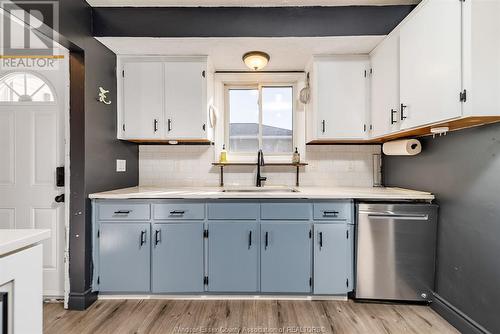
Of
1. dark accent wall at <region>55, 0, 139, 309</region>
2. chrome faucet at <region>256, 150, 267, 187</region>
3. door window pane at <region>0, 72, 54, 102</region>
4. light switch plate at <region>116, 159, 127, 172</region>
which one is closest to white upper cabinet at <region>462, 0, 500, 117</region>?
chrome faucet at <region>256, 150, 267, 187</region>

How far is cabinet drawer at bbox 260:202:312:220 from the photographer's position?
2.27 meters

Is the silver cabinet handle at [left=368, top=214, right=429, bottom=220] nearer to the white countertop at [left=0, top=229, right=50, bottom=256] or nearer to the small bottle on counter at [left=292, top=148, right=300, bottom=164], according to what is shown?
the small bottle on counter at [left=292, top=148, right=300, bottom=164]

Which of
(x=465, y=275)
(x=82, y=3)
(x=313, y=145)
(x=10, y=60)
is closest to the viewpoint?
(x=465, y=275)

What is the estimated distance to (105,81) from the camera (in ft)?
8.12

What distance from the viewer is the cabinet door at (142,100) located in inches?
104

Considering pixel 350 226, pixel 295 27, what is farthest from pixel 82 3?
pixel 350 226

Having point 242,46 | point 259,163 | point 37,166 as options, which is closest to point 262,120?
point 259,163

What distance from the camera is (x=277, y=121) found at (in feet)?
10.4

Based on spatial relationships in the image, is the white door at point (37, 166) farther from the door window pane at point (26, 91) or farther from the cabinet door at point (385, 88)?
the cabinet door at point (385, 88)

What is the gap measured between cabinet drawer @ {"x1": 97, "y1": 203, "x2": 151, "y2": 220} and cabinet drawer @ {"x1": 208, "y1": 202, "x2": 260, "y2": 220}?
22.4 inches

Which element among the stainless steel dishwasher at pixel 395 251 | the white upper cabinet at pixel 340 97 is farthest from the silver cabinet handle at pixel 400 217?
the white upper cabinet at pixel 340 97

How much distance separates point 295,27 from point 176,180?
79.4 inches

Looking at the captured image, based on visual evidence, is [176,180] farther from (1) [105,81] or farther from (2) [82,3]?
(2) [82,3]

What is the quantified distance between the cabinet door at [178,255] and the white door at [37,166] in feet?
2.79
